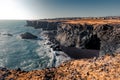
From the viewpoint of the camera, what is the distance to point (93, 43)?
6294 centimetres

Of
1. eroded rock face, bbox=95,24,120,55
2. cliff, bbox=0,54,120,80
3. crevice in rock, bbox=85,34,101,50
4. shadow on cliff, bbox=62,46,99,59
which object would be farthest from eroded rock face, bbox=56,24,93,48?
cliff, bbox=0,54,120,80

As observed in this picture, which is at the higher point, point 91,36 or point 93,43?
point 91,36

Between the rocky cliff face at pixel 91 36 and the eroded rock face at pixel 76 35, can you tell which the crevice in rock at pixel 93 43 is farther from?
the eroded rock face at pixel 76 35

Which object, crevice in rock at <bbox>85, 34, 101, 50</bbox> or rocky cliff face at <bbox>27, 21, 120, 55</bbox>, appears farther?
crevice in rock at <bbox>85, 34, 101, 50</bbox>

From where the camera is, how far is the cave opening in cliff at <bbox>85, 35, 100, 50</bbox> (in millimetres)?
61500

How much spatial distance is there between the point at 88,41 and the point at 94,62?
4320 cm

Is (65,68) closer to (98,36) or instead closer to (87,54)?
(87,54)

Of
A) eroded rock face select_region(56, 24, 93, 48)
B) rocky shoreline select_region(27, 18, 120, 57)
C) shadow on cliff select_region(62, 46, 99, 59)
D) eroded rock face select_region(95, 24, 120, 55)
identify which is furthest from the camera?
eroded rock face select_region(56, 24, 93, 48)

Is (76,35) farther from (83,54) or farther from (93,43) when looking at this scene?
(83,54)

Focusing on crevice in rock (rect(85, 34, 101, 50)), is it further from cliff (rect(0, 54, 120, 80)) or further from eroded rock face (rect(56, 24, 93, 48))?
cliff (rect(0, 54, 120, 80))

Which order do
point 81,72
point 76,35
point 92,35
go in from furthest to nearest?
1. point 76,35
2. point 92,35
3. point 81,72

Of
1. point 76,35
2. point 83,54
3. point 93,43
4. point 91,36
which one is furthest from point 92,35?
point 83,54

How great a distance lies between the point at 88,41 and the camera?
64500mm

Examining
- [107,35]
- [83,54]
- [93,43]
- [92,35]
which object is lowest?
[83,54]
